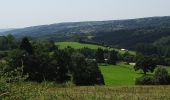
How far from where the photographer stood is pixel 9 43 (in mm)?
119125

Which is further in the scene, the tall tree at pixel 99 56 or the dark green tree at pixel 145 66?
the tall tree at pixel 99 56

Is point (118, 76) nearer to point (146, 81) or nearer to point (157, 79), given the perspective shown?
point (146, 81)

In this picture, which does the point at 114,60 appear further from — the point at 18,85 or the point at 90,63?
the point at 18,85

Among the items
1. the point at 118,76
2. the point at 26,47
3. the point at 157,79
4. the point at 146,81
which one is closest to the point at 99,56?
the point at 118,76

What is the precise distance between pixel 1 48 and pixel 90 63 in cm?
4833

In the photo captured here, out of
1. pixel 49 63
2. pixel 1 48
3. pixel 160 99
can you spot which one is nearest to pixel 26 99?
pixel 160 99

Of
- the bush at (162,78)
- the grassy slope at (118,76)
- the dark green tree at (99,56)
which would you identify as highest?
the bush at (162,78)

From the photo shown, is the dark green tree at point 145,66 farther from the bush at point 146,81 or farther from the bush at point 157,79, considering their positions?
the bush at point 146,81

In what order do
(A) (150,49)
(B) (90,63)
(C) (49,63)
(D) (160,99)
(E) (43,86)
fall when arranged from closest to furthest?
(E) (43,86) < (D) (160,99) < (C) (49,63) < (B) (90,63) < (A) (150,49)

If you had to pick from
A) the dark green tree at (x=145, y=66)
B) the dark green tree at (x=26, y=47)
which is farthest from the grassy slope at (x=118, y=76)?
the dark green tree at (x=26, y=47)

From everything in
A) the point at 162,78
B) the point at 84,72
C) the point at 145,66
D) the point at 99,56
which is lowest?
the point at 99,56

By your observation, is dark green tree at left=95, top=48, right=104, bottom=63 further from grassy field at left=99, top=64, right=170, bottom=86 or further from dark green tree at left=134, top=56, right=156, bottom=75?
dark green tree at left=134, top=56, right=156, bottom=75

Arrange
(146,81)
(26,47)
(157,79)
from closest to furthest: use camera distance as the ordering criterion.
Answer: (157,79)
(146,81)
(26,47)

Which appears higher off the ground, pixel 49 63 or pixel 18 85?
pixel 18 85
